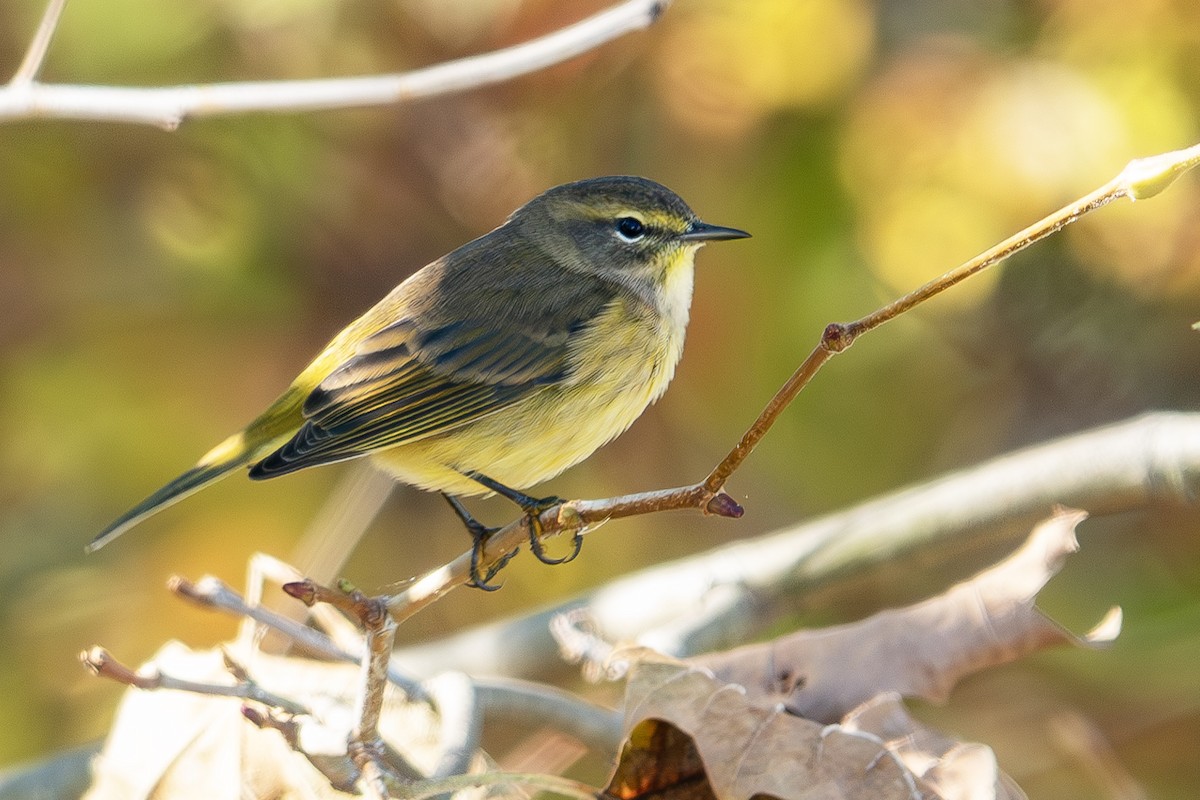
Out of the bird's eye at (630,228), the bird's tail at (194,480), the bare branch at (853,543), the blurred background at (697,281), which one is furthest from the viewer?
the blurred background at (697,281)

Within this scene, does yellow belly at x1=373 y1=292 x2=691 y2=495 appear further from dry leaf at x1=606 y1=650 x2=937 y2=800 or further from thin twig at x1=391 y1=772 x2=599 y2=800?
thin twig at x1=391 y1=772 x2=599 y2=800

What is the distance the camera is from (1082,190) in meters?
3.99

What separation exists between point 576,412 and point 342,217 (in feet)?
5.16

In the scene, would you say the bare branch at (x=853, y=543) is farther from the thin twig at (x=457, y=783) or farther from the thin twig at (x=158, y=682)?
the thin twig at (x=158, y=682)

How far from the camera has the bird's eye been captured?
3836mm

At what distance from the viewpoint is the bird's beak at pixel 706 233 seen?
3.60 meters

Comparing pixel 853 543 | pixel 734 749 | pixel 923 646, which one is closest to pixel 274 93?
pixel 734 749

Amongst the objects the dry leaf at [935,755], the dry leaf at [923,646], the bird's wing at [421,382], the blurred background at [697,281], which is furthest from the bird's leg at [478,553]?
the blurred background at [697,281]

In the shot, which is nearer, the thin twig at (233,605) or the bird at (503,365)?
the thin twig at (233,605)

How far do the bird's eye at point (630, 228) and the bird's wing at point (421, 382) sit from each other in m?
0.33

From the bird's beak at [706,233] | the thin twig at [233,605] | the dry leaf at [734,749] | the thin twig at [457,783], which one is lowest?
the thin twig at [457,783]

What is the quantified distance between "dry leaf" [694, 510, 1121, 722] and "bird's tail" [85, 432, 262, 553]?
149 cm

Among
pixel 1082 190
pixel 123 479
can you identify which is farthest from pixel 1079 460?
pixel 123 479

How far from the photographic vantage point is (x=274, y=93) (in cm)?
261
